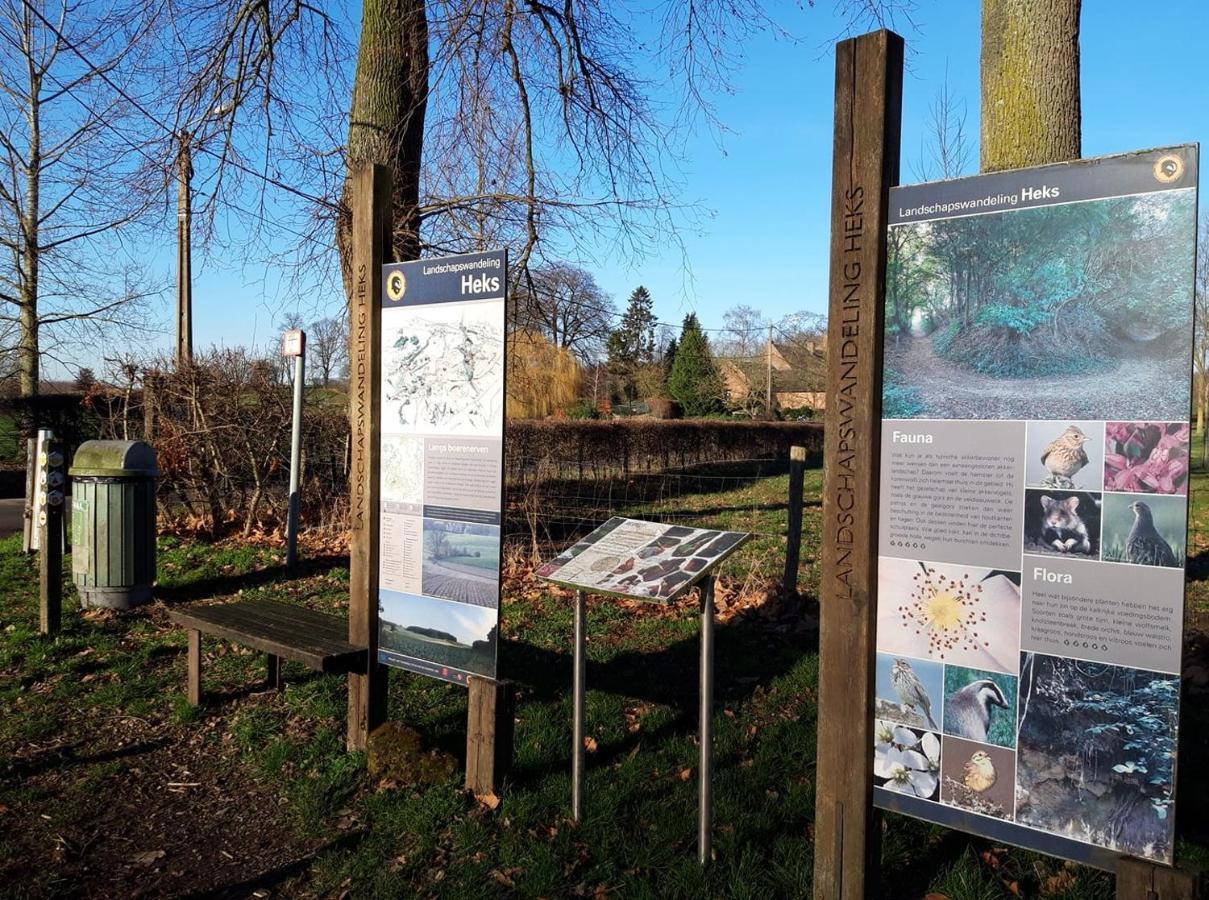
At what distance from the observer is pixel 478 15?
26.0 ft

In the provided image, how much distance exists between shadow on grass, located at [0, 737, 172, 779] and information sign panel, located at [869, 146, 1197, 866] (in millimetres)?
3679

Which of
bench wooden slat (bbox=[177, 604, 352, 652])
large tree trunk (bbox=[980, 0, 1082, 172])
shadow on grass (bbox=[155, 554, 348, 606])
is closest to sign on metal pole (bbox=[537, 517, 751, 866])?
bench wooden slat (bbox=[177, 604, 352, 652])

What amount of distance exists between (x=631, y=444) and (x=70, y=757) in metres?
18.2

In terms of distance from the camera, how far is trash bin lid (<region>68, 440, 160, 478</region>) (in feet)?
24.6

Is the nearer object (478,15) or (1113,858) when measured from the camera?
(1113,858)

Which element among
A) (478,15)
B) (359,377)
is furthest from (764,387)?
(359,377)

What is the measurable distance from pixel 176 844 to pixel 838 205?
3535 mm

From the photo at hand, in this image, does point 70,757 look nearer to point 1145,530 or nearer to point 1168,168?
point 1145,530

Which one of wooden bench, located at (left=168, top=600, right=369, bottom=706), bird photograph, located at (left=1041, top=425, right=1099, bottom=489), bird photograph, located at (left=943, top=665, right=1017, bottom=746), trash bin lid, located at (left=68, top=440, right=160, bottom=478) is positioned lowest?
wooden bench, located at (left=168, top=600, right=369, bottom=706)

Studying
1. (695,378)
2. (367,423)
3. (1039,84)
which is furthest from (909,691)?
(695,378)

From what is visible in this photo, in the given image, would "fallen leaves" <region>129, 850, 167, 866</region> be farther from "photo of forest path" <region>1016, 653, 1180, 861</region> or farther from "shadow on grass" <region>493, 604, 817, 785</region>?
"photo of forest path" <region>1016, 653, 1180, 861</region>

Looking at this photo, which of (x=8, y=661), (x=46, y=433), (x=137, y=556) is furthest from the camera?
(x=46, y=433)

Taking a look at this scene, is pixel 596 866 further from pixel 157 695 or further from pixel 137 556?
pixel 137 556

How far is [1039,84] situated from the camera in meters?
5.56
